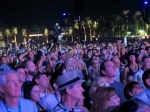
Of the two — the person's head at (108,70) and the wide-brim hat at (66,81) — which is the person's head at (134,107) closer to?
the wide-brim hat at (66,81)

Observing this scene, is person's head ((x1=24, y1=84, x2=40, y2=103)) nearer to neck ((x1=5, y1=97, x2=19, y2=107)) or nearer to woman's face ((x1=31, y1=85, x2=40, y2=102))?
woman's face ((x1=31, y1=85, x2=40, y2=102))

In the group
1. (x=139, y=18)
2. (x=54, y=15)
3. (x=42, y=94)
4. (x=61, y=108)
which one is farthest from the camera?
(x=139, y=18)

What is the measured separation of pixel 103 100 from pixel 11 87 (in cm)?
100

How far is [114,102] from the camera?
4414 mm

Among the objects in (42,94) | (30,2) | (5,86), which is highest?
(30,2)

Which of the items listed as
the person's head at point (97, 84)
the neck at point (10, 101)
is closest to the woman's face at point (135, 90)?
the person's head at point (97, 84)

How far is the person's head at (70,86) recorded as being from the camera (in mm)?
4359

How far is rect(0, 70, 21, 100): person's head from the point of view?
439 cm

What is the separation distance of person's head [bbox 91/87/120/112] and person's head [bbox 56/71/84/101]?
188mm

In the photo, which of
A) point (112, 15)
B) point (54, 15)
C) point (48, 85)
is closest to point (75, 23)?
point (54, 15)

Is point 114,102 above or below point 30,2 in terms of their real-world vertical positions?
below

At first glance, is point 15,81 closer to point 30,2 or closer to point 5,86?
point 5,86

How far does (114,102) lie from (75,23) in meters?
63.0

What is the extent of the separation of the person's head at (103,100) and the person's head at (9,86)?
2.74 ft
